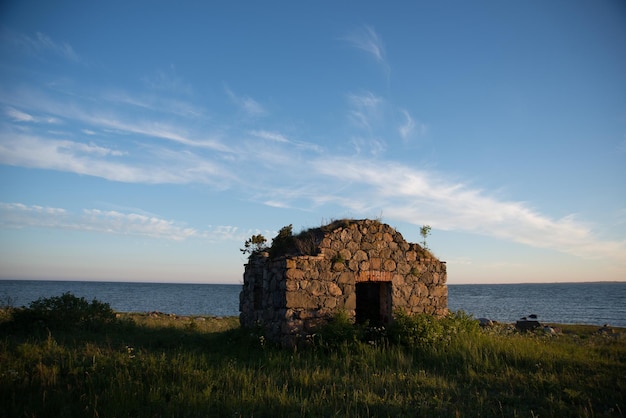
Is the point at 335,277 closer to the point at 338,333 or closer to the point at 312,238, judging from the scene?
the point at 312,238

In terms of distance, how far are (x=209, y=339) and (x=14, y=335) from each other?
505 cm

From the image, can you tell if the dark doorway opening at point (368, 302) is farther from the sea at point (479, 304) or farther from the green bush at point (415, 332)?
the sea at point (479, 304)

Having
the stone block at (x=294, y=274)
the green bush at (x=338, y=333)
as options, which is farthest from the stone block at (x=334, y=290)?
the stone block at (x=294, y=274)

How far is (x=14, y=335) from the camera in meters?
10.9

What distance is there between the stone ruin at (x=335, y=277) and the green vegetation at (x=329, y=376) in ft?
1.76

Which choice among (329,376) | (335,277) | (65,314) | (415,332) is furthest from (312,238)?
(65,314)

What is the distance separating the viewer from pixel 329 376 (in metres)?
7.43

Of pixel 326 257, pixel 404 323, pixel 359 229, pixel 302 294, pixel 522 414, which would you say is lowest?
Result: pixel 522 414

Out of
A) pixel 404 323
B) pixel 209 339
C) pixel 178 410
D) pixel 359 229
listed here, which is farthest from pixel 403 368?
pixel 209 339

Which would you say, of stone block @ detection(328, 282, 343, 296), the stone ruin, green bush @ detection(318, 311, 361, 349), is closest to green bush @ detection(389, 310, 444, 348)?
the stone ruin

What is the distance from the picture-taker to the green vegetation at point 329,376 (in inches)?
233

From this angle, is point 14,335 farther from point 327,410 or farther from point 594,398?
point 594,398

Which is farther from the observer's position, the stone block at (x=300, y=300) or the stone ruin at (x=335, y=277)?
the stone ruin at (x=335, y=277)

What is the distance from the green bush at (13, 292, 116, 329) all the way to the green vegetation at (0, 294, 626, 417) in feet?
3.39
